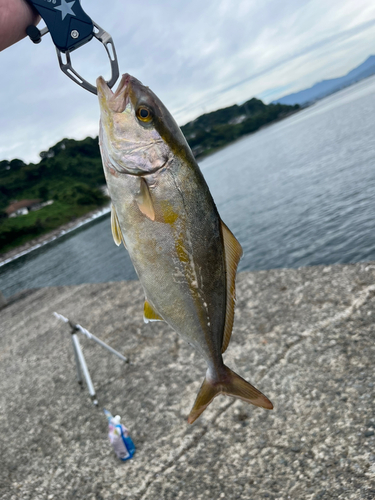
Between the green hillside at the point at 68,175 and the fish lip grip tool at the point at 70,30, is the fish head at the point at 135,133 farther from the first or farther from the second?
the green hillside at the point at 68,175

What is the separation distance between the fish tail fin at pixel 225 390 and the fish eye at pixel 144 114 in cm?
144

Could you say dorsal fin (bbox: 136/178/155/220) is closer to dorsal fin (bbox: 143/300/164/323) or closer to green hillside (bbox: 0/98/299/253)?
dorsal fin (bbox: 143/300/164/323)

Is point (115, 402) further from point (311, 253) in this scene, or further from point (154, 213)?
point (311, 253)

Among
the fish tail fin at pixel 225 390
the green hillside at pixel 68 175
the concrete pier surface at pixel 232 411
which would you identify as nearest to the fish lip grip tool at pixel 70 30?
the fish tail fin at pixel 225 390

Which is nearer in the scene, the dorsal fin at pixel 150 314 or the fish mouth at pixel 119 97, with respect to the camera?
the fish mouth at pixel 119 97

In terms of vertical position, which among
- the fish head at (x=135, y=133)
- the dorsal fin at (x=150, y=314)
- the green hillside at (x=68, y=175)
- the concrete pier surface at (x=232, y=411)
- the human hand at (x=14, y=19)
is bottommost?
the concrete pier surface at (x=232, y=411)

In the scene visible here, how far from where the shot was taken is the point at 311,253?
1420 centimetres

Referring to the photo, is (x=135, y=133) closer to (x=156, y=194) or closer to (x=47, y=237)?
(x=156, y=194)

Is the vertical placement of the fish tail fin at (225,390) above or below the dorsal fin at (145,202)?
below

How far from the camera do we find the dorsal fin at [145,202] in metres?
1.73

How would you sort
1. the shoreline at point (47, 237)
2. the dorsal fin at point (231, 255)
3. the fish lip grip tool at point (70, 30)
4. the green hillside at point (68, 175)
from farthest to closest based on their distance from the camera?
the green hillside at point (68, 175) < the shoreline at point (47, 237) < the dorsal fin at point (231, 255) < the fish lip grip tool at point (70, 30)

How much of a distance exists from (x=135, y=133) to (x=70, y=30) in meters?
0.50

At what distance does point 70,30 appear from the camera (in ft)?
5.17

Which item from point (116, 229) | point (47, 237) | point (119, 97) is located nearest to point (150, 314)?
point (116, 229)
